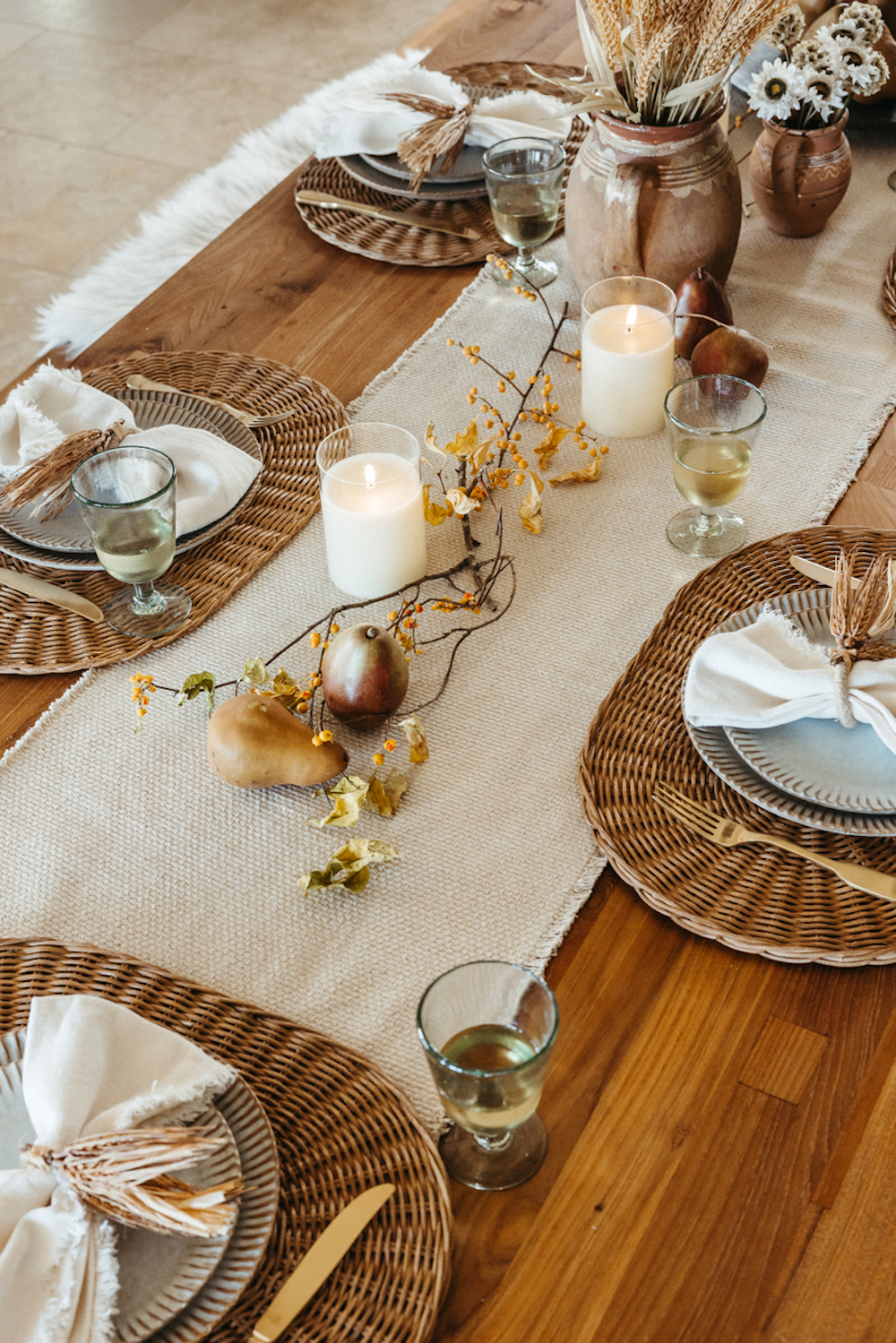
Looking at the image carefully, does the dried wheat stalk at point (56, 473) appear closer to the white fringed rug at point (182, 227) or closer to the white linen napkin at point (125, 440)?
the white linen napkin at point (125, 440)

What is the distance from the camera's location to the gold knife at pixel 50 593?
102 centimetres

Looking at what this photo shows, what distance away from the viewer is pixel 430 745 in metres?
0.91

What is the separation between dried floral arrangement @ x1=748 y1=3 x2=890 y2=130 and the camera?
1.25 meters

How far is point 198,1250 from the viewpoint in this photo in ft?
1.95

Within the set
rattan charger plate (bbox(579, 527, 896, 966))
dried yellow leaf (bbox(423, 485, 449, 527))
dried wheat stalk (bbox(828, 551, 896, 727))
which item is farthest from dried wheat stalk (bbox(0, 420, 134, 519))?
dried wheat stalk (bbox(828, 551, 896, 727))

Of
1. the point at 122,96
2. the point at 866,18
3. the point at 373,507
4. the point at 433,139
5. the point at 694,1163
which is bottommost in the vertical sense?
the point at 122,96

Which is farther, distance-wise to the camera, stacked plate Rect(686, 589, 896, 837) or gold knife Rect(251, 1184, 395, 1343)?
stacked plate Rect(686, 589, 896, 837)

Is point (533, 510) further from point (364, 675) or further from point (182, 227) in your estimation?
point (182, 227)

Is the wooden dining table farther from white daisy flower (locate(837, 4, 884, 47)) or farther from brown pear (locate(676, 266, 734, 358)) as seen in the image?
white daisy flower (locate(837, 4, 884, 47))

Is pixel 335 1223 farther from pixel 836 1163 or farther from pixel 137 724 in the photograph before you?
pixel 137 724

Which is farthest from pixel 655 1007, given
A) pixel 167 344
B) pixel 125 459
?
pixel 167 344

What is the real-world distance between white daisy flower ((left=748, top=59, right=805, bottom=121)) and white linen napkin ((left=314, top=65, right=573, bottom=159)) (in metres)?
0.24

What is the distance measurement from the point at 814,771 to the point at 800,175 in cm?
80

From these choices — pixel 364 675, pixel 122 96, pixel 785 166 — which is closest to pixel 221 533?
pixel 364 675
